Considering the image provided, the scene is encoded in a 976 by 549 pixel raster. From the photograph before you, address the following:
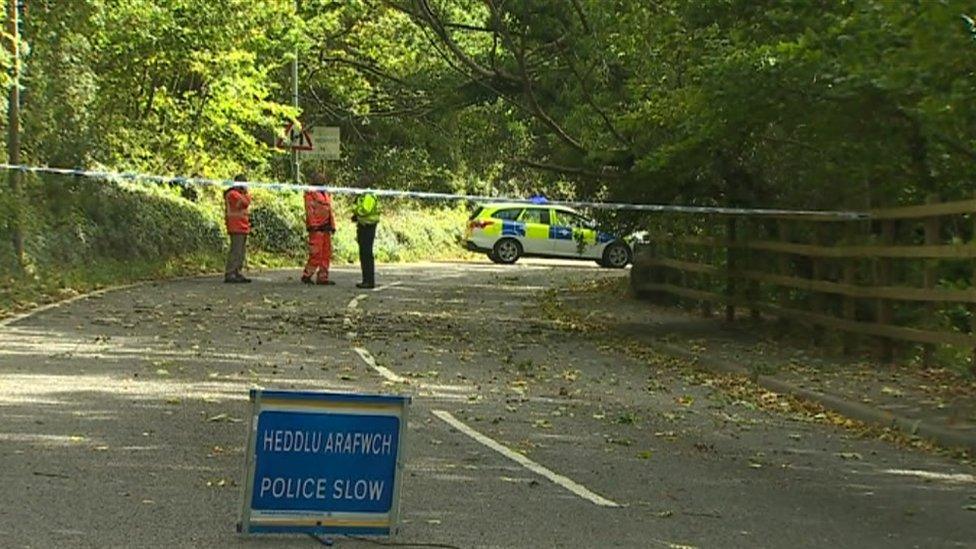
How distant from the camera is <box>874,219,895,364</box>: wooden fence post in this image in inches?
636

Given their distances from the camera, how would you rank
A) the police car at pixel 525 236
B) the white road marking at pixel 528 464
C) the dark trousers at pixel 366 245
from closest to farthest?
the white road marking at pixel 528 464
the dark trousers at pixel 366 245
the police car at pixel 525 236

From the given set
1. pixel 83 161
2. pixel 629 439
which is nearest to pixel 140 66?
pixel 83 161

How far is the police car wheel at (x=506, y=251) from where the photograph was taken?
4297 centimetres

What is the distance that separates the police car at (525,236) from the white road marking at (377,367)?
2573 centimetres

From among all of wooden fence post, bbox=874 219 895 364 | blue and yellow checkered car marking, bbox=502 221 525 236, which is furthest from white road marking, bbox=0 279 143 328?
blue and yellow checkered car marking, bbox=502 221 525 236

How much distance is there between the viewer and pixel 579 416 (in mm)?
12445

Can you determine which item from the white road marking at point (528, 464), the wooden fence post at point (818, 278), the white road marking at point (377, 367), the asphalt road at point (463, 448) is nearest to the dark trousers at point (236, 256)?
the asphalt road at point (463, 448)

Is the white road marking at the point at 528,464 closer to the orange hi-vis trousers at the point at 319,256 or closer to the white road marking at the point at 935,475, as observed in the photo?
the white road marking at the point at 935,475

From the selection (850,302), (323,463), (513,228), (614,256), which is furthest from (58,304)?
(614,256)

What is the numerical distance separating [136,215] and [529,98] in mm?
11979

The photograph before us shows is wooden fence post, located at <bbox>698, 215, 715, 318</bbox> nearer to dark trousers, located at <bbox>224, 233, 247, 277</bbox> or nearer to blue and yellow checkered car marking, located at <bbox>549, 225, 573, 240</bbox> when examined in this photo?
dark trousers, located at <bbox>224, 233, 247, 277</bbox>

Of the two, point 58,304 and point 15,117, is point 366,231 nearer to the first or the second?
point 15,117

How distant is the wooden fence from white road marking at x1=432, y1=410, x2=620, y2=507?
505cm

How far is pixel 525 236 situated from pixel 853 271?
1048 inches
